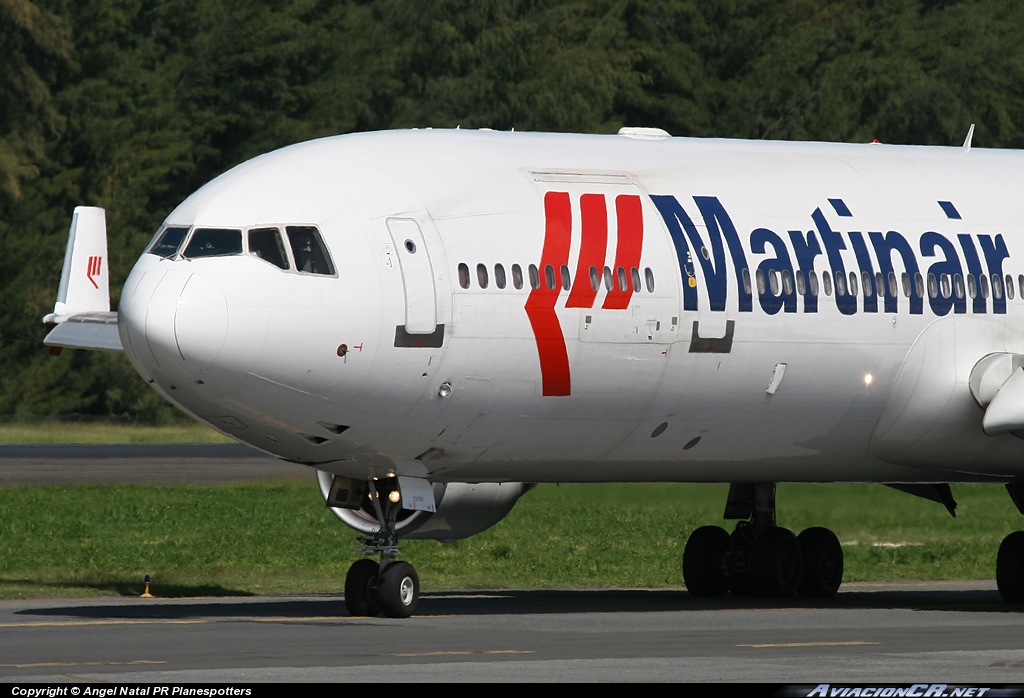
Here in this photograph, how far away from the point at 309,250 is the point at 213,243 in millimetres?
1017

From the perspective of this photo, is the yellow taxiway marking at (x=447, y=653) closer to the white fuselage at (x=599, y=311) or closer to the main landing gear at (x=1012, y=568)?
the white fuselage at (x=599, y=311)

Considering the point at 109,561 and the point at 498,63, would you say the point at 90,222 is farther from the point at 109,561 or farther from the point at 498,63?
the point at 498,63

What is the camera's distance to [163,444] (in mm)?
67438

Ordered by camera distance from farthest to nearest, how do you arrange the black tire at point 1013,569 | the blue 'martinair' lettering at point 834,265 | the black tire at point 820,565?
the black tire at point 820,565 < the black tire at point 1013,569 < the blue 'martinair' lettering at point 834,265

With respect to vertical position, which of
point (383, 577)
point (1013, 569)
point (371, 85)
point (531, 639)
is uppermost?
point (531, 639)

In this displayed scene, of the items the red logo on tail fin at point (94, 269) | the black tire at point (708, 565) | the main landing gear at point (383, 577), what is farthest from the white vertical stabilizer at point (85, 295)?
the black tire at point (708, 565)

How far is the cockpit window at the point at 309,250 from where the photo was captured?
21.3 m

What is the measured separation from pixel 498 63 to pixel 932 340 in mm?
64984

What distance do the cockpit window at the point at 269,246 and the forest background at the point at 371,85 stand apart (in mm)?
54541

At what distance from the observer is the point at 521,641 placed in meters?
20.1

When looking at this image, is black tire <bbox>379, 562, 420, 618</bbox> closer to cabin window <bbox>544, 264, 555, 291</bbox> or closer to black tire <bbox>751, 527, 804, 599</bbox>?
cabin window <bbox>544, 264, 555, 291</bbox>

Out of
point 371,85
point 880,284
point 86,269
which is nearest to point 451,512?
point 880,284

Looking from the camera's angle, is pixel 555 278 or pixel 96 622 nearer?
pixel 96 622

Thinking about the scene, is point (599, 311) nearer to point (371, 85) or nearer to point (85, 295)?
point (85, 295)
